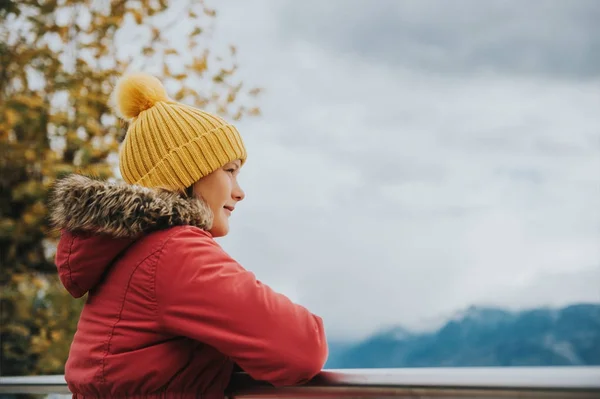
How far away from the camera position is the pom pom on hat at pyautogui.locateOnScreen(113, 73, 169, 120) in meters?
1.51

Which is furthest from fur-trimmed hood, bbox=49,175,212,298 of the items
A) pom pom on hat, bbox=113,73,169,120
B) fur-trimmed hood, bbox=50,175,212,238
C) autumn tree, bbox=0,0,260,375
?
autumn tree, bbox=0,0,260,375

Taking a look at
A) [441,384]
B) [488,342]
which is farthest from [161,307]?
[488,342]

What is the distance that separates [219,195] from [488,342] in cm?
193

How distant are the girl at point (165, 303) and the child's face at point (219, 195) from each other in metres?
0.03

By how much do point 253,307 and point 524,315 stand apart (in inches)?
92.3

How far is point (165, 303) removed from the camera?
3.76ft

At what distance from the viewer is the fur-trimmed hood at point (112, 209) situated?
3.90 ft

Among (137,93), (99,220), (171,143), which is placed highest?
(137,93)

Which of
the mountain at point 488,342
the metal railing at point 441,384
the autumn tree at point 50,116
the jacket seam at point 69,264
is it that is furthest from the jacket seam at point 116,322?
the autumn tree at point 50,116

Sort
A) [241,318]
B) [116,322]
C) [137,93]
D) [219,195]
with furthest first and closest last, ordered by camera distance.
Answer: [137,93] → [219,195] → [116,322] → [241,318]

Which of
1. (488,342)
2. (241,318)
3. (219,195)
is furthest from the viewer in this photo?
(488,342)

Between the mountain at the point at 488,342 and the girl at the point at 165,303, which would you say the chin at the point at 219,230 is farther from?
the mountain at the point at 488,342

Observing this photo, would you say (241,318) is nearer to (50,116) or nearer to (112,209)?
(112,209)

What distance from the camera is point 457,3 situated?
5.58 meters
